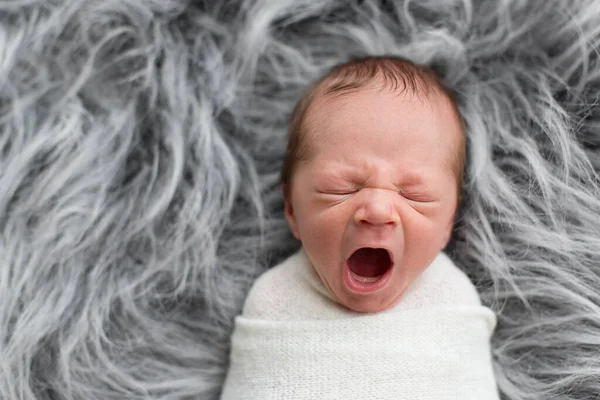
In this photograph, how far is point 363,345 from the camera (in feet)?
2.93

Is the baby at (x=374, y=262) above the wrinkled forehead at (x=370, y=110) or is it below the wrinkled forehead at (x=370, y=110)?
below

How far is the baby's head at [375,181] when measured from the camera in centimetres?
87

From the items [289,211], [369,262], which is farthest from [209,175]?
[369,262]

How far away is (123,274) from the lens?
1.00 meters

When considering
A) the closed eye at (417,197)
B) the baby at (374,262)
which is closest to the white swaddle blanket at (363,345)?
the baby at (374,262)

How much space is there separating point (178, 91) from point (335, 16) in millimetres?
262

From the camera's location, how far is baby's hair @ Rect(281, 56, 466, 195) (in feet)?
2.98

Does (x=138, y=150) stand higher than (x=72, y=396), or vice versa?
(x=138, y=150)

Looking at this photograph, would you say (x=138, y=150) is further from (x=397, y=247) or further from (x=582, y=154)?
(x=582, y=154)

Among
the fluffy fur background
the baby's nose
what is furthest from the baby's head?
the fluffy fur background

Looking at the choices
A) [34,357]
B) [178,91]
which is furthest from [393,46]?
[34,357]

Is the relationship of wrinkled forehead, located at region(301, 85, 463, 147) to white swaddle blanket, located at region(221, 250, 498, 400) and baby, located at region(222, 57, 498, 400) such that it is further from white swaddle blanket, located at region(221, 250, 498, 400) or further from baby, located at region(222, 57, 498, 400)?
white swaddle blanket, located at region(221, 250, 498, 400)

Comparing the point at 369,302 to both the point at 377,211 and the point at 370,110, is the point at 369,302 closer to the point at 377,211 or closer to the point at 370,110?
the point at 377,211

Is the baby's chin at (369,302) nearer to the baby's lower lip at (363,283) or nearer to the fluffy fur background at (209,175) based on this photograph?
the baby's lower lip at (363,283)
